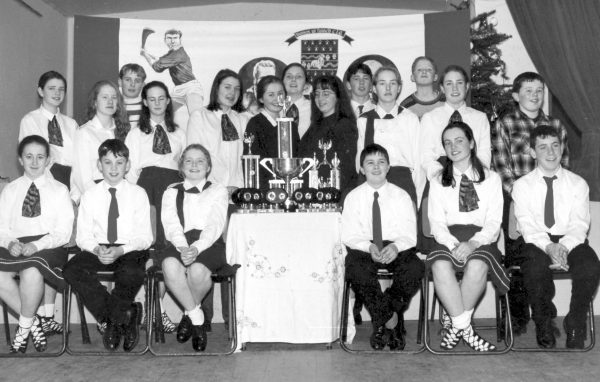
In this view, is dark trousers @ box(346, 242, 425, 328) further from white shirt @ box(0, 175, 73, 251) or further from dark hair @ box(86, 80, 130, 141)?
dark hair @ box(86, 80, 130, 141)

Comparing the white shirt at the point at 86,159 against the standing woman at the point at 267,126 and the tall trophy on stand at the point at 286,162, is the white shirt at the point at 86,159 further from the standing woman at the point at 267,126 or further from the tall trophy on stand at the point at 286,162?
the tall trophy on stand at the point at 286,162

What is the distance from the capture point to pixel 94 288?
3.74m

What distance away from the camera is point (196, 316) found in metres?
3.88

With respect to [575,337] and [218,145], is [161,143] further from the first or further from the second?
[575,337]

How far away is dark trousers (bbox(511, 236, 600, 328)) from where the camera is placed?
3656 millimetres

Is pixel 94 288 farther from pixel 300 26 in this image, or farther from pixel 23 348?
pixel 300 26

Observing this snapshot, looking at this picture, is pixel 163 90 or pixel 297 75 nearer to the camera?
pixel 163 90

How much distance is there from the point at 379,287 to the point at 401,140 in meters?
1.10

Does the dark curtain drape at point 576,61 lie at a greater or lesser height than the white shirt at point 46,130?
greater

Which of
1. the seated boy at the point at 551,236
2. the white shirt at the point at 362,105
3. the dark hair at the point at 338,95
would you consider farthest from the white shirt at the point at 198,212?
the seated boy at the point at 551,236

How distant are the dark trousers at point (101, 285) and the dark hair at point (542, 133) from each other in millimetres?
2292

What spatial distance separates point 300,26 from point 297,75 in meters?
1.20

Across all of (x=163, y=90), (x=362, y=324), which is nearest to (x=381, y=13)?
(x=163, y=90)

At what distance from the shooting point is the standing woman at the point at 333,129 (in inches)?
178
